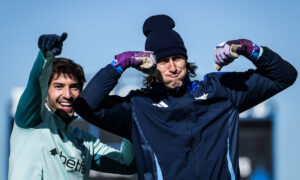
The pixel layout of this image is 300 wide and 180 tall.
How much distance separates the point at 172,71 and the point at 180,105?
0.78 ft

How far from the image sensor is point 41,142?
396 cm

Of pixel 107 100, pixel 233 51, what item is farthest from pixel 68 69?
pixel 233 51

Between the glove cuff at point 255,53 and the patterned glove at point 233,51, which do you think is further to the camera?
the glove cuff at point 255,53

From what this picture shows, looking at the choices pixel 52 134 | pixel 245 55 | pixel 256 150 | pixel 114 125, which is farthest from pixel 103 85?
pixel 256 150

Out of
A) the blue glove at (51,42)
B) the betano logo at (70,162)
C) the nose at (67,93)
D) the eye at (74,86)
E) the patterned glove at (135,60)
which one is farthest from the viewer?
the eye at (74,86)

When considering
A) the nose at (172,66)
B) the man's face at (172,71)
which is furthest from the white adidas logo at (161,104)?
the nose at (172,66)

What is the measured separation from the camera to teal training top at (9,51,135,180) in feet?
12.3

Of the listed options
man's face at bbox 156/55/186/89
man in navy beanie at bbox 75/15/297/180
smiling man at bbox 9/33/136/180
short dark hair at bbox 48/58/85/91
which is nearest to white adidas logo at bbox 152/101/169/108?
man in navy beanie at bbox 75/15/297/180

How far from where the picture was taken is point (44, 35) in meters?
3.67

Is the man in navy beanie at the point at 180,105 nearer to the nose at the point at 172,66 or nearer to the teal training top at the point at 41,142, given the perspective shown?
the nose at the point at 172,66

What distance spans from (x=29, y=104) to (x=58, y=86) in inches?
20.6

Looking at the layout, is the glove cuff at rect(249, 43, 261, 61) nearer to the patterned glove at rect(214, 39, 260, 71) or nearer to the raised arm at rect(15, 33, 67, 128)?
the patterned glove at rect(214, 39, 260, 71)

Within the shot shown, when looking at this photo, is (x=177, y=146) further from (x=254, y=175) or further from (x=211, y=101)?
(x=254, y=175)

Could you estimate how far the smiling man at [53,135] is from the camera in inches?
148
